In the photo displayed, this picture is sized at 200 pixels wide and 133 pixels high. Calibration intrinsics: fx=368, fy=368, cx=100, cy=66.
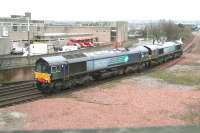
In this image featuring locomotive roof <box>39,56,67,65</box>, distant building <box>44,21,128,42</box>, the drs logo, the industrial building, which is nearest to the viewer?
locomotive roof <box>39,56,67,65</box>

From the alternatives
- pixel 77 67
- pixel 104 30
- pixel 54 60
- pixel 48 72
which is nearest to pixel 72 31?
pixel 104 30

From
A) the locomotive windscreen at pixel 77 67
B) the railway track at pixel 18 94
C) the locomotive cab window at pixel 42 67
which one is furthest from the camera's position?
the locomotive windscreen at pixel 77 67

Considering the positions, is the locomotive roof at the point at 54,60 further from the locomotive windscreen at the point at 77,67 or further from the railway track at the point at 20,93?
the railway track at the point at 20,93

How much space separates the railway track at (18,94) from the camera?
2805 cm

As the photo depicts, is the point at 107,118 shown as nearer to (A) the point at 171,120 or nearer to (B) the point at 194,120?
(A) the point at 171,120

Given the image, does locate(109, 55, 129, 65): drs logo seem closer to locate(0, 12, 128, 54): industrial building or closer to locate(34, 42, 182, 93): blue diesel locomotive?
locate(34, 42, 182, 93): blue diesel locomotive

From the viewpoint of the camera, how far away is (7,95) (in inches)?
1163

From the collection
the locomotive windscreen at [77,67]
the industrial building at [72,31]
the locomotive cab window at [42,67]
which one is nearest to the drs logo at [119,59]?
the locomotive windscreen at [77,67]

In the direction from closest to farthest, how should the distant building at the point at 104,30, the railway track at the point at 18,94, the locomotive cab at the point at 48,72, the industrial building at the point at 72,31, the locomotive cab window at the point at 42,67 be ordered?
the railway track at the point at 18,94, the locomotive cab at the point at 48,72, the locomotive cab window at the point at 42,67, the industrial building at the point at 72,31, the distant building at the point at 104,30

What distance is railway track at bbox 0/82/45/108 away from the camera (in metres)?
28.1

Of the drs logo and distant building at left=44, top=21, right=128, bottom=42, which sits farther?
distant building at left=44, top=21, right=128, bottom=42

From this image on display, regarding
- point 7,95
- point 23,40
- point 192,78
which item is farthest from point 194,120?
point 23,40

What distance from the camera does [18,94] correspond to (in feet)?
98.8

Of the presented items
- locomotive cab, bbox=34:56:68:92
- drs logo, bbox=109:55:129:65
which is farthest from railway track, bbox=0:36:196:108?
drs logo, bbox=109:55:129:65
